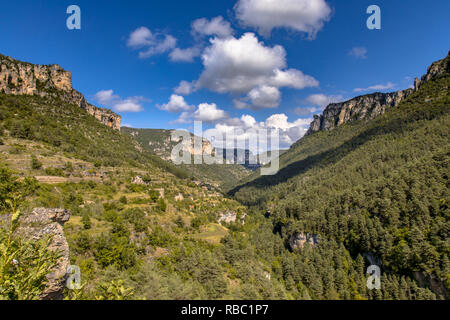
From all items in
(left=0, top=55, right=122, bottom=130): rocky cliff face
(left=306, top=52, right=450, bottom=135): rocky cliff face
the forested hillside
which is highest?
(left=306, top=52, right=450, bottom=135): rocky cliff face

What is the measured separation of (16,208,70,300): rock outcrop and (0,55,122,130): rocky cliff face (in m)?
91.0

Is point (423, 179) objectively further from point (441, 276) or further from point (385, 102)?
point (385, 102)

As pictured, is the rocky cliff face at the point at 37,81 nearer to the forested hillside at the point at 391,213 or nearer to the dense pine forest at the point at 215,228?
the dense pine forest at the point at 215,228

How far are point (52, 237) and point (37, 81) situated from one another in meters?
106

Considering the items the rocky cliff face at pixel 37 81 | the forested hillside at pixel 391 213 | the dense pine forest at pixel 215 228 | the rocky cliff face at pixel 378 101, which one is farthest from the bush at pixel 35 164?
the rocky cliff face at pixel 378 101

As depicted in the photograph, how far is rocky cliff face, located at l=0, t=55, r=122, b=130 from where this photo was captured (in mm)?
68938

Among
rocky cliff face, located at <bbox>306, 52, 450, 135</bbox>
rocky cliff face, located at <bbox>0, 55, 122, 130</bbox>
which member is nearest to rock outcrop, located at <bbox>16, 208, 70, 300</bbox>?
rocky cliff face, located at <bbox>0, 55, 122, 130</bbox>

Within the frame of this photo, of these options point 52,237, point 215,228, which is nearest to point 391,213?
point 215,228

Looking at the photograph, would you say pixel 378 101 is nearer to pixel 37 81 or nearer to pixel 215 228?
pixel 215 228

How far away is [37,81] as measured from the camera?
80.1 metres

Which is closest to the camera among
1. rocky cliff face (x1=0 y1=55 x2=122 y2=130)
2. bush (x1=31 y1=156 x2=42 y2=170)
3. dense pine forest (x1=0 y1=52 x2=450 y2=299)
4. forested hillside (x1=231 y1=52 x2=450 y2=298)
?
dense pine forest (x1=0 y1=52 x2=450 y2=299)

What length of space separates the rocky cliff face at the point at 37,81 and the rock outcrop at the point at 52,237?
299ft

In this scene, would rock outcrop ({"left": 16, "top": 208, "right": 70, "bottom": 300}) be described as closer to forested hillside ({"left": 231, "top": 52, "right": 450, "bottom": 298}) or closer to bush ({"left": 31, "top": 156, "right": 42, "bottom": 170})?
bush ({"left": 31, "top": 156, "right": 42, "bottom": 170})
